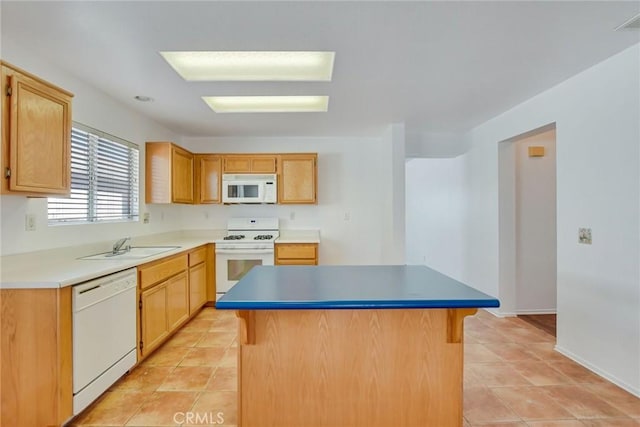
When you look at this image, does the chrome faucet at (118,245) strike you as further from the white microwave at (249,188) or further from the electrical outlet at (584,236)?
the electrical outlet at (584,236)

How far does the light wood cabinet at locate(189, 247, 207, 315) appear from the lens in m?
3.43

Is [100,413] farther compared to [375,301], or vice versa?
[100,413]

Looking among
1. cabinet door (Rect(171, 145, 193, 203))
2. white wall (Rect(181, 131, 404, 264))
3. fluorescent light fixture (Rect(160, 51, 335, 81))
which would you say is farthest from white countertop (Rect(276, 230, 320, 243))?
fluorescent light fixture (Rect(160, 51, 335, 81))

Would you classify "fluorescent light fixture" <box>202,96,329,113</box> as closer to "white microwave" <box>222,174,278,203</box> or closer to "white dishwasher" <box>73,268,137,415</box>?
"white microwave" <box>222,174,278,203</box>

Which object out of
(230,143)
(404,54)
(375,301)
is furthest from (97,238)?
(404,54)

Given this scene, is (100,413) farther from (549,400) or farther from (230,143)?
(230,143)

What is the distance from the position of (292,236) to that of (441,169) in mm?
2737

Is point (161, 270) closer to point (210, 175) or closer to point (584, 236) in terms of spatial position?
point (210, 175)

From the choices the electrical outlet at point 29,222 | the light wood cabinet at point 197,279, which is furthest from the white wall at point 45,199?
the light wood cabinet at point 197,279

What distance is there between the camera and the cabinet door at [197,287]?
3429 mm

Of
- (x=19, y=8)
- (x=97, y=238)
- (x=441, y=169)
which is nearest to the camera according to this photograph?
(x=19, y=8)

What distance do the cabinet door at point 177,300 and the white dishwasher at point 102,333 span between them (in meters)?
0.56

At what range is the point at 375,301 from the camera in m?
1.31

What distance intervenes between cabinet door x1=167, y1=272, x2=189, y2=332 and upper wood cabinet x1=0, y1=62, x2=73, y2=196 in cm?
128
